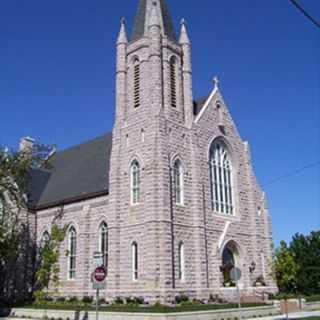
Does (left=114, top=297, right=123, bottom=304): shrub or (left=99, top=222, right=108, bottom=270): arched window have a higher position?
(left=99, top=222, right=108, bottom=270): arched window

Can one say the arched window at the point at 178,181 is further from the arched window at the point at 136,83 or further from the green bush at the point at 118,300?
the green bush at the point at 118,300

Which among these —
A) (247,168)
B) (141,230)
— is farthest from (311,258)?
(141,230)

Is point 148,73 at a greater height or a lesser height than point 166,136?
greater

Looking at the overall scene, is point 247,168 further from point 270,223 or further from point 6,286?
point 6,286

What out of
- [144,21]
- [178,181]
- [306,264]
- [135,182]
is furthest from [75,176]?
[306,264]

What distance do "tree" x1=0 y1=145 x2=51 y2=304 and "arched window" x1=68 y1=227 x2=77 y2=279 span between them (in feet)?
13.3

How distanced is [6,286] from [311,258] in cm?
2852

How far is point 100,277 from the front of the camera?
17.6 meters

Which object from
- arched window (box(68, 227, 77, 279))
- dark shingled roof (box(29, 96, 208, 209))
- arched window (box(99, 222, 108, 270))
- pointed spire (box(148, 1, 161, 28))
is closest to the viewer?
arched window (box(99, 222, 108, 270))

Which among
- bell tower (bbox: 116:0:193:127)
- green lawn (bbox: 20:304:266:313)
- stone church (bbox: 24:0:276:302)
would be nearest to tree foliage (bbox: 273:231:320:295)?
stone church (bbox: 24:0:276:302)

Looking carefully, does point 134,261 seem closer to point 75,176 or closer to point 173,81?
point 75,176

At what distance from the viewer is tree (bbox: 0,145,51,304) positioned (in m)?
33.0

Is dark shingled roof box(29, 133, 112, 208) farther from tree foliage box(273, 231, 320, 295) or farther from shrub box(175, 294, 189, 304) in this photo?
tree foliage box(273, 231, 320, 295)

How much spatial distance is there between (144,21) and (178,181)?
1303cm
